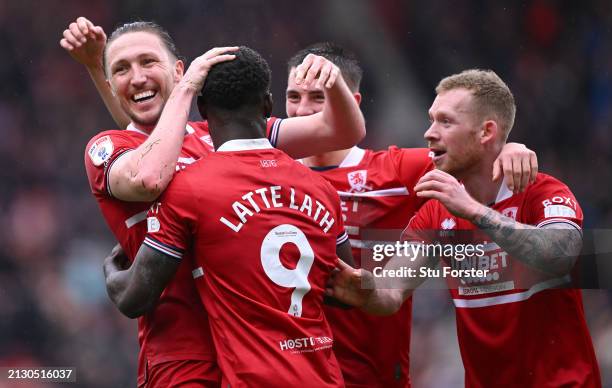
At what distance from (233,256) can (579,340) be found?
183cm

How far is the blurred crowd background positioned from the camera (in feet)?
27.6

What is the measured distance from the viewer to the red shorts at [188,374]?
3533 mm

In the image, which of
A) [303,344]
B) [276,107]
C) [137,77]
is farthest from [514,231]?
[276,107]

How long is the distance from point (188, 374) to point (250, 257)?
1.90ft

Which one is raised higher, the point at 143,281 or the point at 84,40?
the point at 84,40

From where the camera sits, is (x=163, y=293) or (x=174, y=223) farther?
(x=163, y=293)

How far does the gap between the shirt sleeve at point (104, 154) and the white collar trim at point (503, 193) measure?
5.70 feet

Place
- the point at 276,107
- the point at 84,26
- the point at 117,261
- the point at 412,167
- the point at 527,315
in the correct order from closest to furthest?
the point at 117,261
the point at 84,26
the point at 527,315
the point at 412,167
the point at 276,107

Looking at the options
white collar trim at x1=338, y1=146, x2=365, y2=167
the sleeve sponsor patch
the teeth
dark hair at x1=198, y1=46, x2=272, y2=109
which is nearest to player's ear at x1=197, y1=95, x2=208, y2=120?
dark hair at x1=198, y1=46, x2=272, y2=109

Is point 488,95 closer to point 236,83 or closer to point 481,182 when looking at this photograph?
point 481,182

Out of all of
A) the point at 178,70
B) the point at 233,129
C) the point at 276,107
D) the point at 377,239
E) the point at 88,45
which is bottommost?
the point at 377,239

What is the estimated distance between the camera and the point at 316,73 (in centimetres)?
370

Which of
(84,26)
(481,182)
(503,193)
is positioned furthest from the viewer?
(481,182)

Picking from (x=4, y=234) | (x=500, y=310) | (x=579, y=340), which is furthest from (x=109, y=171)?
(x=4, y=234)
